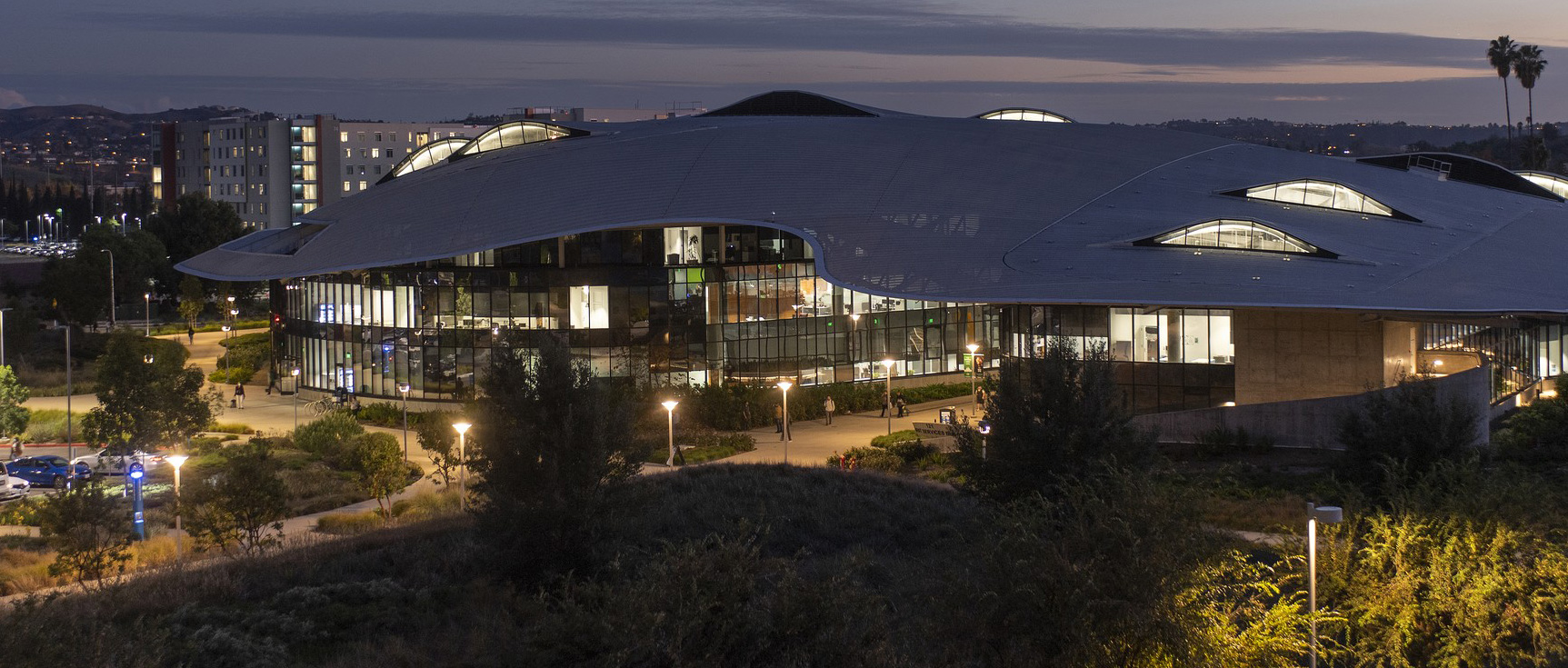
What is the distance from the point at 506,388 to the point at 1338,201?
3654 cm

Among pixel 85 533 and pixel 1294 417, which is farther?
pixel 1294 417

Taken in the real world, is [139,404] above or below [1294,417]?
above

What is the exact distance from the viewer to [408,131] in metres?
171

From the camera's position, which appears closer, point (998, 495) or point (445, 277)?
point (998, 495)

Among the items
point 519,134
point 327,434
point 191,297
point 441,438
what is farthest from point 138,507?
point 191,297

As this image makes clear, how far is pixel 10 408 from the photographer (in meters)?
50.2

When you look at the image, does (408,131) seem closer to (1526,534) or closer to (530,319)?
(530,319)

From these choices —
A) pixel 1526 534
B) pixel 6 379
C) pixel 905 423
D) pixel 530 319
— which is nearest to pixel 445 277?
pixel 530 319

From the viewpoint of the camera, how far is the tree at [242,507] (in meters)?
30.9

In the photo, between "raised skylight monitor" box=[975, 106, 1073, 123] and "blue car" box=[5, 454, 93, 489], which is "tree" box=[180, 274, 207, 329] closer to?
"blue car" box=[5, 454, 93, 489]

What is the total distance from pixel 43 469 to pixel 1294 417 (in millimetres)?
40496

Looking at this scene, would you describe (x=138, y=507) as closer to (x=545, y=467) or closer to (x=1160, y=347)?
(x=545, y=467)

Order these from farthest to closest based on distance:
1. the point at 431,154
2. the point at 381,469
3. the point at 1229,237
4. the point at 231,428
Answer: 1. the point at 431,154
2. the point at 231,428
3. the point at 1229,237
4. the point at 381,469

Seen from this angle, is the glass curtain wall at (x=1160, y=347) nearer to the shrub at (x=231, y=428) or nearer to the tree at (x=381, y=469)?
the tree at (x=381, y=469)
